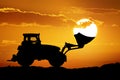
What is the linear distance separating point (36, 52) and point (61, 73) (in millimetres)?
3994

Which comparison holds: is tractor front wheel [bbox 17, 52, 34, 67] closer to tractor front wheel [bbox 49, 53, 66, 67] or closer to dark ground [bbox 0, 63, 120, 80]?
dark ground [bbox 0, 63, 120, 80]

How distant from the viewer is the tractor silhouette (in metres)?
25.9

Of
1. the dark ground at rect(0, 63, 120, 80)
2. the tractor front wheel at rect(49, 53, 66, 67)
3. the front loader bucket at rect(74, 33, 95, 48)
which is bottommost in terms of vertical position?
the dark ground at rect(0, 63, 120, 80)

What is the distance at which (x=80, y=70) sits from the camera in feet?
78.8

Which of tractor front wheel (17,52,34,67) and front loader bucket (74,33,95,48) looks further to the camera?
tractor front wheel (17,52,34,67)

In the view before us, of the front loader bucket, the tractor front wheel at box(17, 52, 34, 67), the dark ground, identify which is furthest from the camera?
the tractor front wheel at box(17, 52, 34, 67)

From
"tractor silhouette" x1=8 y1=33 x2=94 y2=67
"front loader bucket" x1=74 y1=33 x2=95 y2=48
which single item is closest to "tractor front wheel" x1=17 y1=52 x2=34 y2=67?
"tractor silhouette" x1=8 y1=33 x2=94 y2=67

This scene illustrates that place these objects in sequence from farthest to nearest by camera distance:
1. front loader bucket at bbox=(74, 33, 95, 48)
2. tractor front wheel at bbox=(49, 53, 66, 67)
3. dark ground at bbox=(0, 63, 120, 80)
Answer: tractor front wheel at bbox=(49, 53, 66, 67) → front loader bucket at bbox=(74, 33, 95, 48) → dark ground at bbox=(0, 63, 120, 80)

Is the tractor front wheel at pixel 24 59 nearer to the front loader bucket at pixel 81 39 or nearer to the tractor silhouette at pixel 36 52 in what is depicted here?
the tractor silhouette at pixel 36 52

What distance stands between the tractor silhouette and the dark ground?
3.65 ft

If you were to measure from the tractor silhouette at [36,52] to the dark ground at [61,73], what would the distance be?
3.65ft

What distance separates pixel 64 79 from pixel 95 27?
19.0ft

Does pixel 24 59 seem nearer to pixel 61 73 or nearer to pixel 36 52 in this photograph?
pixel 36 52

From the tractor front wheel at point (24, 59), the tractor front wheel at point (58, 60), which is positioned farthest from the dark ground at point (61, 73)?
the tractor front wheel at point (58, 60)
